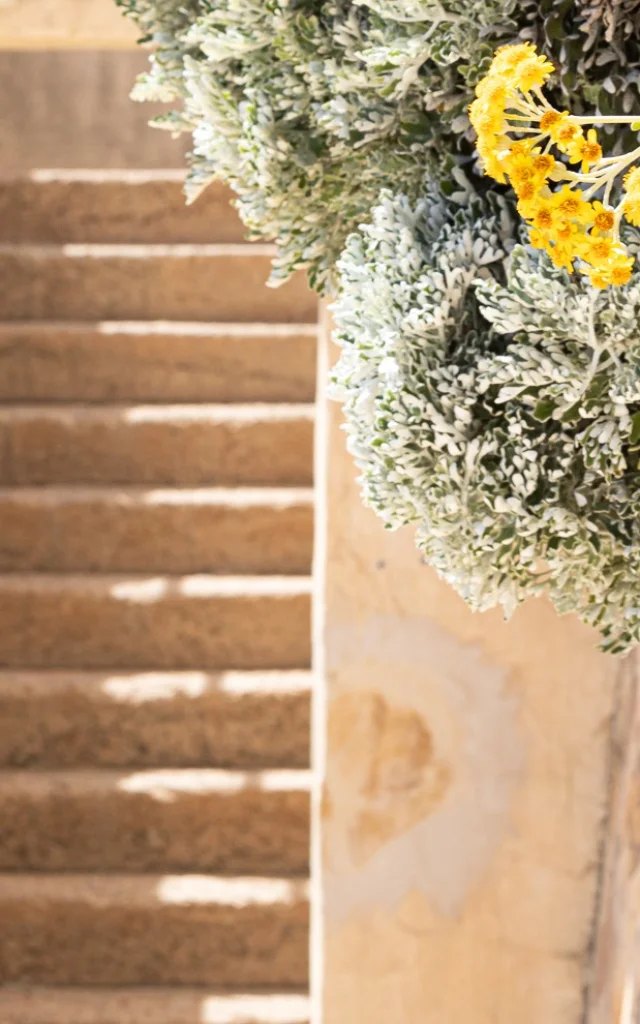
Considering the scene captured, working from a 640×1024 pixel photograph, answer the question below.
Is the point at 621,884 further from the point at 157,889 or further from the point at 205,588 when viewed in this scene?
the point at 205,588

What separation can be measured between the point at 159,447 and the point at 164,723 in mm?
703

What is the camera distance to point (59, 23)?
2.25m

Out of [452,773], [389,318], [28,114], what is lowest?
[452,773]

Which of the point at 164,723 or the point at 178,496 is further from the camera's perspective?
the point at 178,496

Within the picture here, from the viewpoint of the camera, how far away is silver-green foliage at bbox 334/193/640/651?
74cm

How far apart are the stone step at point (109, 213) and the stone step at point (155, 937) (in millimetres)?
1775

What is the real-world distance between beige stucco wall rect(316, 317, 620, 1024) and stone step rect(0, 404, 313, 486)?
3.96ft

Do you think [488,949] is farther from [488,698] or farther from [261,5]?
[261,5]

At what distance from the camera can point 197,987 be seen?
222cm

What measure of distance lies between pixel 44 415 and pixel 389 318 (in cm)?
206

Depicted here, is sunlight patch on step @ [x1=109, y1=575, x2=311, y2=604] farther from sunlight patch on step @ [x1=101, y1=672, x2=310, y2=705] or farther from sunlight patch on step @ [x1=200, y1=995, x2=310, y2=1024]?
sunlight patch on step @ [x1=200, y1=995, x2=310, y2=1024]

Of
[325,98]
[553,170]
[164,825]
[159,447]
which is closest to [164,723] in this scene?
[164,825]

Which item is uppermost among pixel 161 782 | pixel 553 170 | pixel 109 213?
pixel 109 213

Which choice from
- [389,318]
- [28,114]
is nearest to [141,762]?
[389,318]
